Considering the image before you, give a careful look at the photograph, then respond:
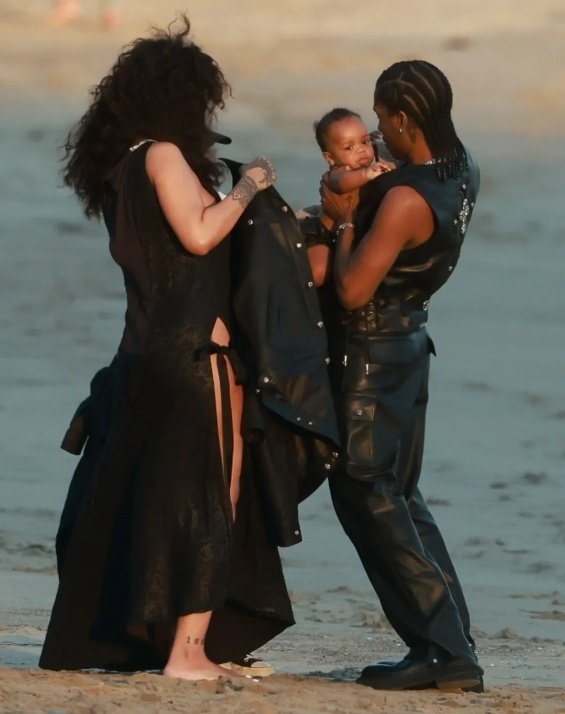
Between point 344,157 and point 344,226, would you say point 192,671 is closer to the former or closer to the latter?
point 344,226

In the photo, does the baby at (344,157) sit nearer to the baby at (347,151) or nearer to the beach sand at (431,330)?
the baby at (347,151)

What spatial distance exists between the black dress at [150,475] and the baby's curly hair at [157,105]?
8 centimetres

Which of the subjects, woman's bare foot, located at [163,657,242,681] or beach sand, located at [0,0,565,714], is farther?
beach sand, located at [0,0,565,714]

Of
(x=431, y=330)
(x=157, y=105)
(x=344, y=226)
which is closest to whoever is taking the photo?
(x=157, y=105)

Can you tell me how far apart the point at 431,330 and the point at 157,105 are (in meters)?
7.48

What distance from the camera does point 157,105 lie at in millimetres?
4777

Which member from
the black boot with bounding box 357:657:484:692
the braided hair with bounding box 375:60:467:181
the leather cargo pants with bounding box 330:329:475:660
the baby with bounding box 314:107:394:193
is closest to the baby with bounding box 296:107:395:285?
the baby with bounding box 314:107:394:193

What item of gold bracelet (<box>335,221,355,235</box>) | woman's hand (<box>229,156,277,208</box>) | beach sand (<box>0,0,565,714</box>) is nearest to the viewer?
woman's hand (<box>229,156,277,208</box>)

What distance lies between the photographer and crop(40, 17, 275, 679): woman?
476 cm

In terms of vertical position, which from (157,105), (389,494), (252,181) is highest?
(157,105)

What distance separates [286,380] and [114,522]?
59cm

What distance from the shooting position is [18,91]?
701 inches

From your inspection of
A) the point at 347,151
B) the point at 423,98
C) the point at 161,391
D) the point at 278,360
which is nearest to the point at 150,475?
the point at 161,391

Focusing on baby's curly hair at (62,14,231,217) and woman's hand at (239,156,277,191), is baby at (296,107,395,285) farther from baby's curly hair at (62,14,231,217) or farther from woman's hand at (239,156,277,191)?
baby's curly hair at (62,14,231,217)
